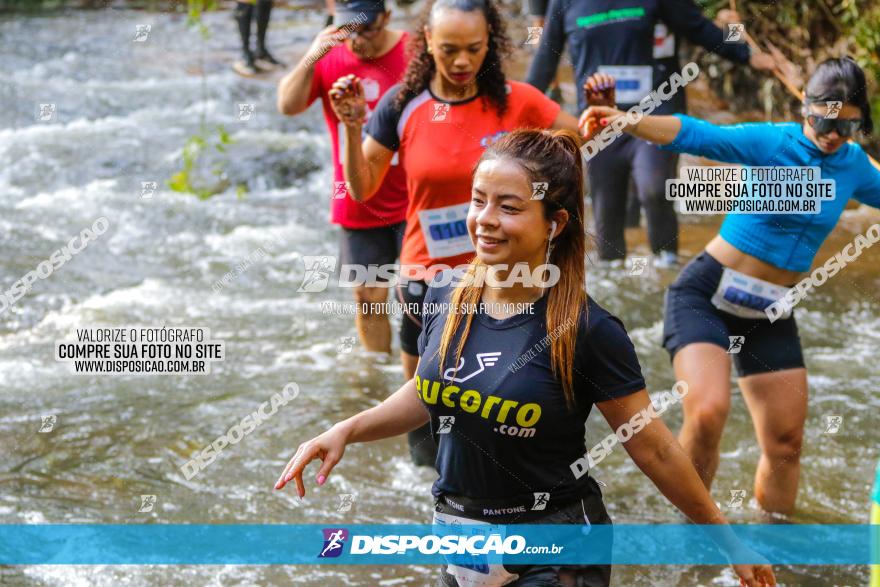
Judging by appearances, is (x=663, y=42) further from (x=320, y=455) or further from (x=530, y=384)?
(x=320, y=455)

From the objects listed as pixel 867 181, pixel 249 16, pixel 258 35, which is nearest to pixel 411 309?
pixel 867 181

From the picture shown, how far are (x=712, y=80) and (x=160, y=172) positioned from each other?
5.97 meters

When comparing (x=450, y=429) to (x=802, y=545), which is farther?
(x=802, y=545)

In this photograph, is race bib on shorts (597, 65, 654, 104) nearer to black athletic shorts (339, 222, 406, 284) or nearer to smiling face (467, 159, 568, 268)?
black athletic shorts (339, 222, 406, 284)

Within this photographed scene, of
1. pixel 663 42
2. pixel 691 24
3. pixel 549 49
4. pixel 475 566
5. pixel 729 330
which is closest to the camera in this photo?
pixel 475 566

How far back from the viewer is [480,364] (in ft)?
9.29

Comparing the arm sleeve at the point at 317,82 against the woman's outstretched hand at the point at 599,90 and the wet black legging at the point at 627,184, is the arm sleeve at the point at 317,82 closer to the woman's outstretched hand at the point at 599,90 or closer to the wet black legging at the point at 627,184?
the woman's outstretched hand at the point at 599,90

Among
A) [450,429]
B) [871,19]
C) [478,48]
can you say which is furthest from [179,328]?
[871,19]

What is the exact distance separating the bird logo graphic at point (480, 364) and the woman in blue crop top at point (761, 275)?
175cm

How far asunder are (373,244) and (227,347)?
6.01 ft

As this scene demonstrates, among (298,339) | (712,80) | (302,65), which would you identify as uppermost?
(302,65)

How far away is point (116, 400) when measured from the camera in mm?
6406

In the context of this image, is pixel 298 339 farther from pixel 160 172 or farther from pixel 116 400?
pixel 160 172

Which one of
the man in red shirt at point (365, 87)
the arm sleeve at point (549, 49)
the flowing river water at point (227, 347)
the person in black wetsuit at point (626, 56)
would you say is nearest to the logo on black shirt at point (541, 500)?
the flowing river water at point (227, 347)
